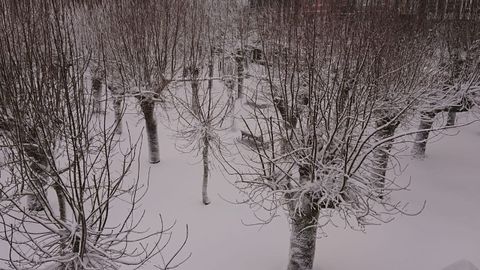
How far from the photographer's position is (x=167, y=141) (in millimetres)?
16141

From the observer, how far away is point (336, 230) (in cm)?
998

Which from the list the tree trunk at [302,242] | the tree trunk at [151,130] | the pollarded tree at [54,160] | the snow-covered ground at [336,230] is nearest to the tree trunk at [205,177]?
the snow-covered ground at [336,230]

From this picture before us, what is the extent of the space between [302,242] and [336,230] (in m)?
2.81

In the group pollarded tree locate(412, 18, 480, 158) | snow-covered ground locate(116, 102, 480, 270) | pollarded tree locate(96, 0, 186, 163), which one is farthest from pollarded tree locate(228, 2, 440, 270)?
pollarded tree locate(96, 0, 186, 163)

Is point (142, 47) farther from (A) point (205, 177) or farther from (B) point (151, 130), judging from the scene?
(A) point (205, 177)

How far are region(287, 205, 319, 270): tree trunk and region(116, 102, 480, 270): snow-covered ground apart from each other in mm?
1122

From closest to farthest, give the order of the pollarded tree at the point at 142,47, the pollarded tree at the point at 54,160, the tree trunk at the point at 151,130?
1. the pollarded tree at the point at 54,160
2. the pollarded tree at the point at 142,47
3. the tree trunk at the point at 151,130

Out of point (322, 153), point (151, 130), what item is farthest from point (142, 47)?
point (322, 153)

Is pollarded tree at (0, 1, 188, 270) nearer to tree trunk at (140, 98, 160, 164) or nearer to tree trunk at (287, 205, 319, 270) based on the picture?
tree trunk at (287, 205, 319, 270)

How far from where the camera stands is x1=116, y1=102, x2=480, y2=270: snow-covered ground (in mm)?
8852

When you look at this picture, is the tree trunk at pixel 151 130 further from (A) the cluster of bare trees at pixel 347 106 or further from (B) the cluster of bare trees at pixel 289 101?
(A) the cluster of bare trees at pixel 347 106

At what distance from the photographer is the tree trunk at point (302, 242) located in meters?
7.40

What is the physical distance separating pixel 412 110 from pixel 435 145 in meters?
6.07

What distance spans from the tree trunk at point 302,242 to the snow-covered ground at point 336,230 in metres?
1.12
